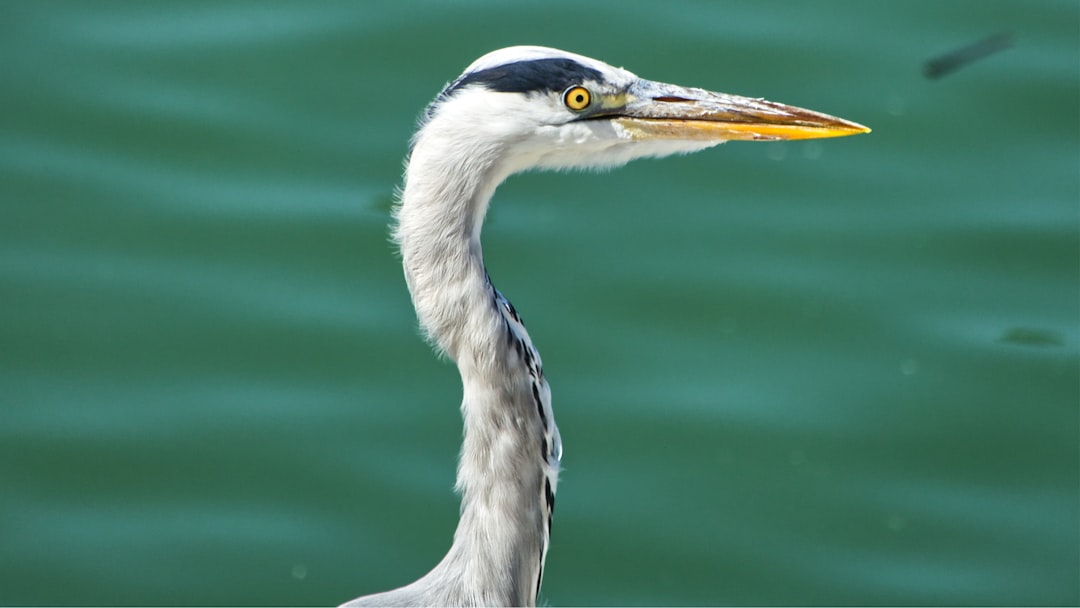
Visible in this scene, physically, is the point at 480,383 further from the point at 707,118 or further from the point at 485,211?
the point at 707,118

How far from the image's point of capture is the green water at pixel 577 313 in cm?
398

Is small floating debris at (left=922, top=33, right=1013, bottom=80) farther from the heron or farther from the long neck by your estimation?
the long neck

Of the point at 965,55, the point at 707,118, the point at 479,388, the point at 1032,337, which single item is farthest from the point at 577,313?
the point at 965,55

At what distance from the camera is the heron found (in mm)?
2752

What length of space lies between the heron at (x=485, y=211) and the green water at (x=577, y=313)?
982 millimetres

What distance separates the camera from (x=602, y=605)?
3.87 m

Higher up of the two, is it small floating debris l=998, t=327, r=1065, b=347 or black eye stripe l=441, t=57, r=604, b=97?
small floating debris l=998, t=327, r=1065, b=347

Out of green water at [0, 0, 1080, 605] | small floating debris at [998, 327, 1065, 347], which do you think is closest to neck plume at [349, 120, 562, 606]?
green water at [0, 0, 1080, 605]

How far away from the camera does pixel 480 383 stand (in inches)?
111

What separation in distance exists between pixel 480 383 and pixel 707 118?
0.72 m

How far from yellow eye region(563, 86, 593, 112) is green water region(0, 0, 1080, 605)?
1507mm

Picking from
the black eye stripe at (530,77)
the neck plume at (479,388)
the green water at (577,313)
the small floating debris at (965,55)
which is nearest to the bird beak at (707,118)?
the black eye stripe at (530,77)

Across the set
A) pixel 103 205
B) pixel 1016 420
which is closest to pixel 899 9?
pixel 1016 420

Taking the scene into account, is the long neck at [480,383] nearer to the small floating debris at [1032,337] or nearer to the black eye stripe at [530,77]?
the black eye stripe at [530,77]
